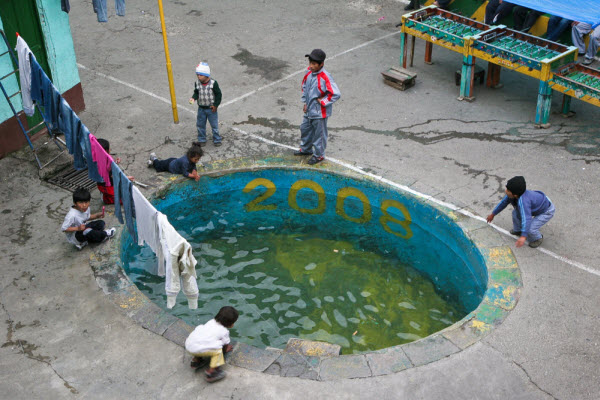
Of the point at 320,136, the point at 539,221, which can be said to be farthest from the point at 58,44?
the point at 539,221

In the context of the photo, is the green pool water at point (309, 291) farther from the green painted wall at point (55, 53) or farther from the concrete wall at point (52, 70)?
the green painted wall at point (55, 53)

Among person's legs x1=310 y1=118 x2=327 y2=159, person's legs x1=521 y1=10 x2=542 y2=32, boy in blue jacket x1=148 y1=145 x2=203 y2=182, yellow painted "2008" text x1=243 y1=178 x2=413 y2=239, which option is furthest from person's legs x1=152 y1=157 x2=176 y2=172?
person's legs x1=521 y1=10 x2=542 y2=32

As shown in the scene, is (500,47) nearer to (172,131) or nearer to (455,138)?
(455,138)

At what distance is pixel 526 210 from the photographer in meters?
8.33

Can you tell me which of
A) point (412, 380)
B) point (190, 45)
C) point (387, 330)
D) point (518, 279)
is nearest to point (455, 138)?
point (518, 279)

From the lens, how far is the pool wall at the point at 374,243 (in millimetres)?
7090

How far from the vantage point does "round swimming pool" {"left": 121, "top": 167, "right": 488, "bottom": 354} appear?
324 inches

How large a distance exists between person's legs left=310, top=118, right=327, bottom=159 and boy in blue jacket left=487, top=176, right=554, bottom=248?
2888mm

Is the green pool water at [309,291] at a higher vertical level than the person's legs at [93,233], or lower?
lower

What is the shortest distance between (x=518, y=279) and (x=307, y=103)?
13.1 feet

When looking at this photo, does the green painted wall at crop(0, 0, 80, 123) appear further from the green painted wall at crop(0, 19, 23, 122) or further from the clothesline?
the clothesline

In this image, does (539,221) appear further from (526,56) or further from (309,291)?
(526,56)

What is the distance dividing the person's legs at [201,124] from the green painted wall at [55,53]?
2.59 meters

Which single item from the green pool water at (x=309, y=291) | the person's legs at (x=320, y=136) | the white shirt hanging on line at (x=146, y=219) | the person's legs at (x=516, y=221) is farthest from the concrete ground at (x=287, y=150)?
the green pool water at (x=309, y=291)
